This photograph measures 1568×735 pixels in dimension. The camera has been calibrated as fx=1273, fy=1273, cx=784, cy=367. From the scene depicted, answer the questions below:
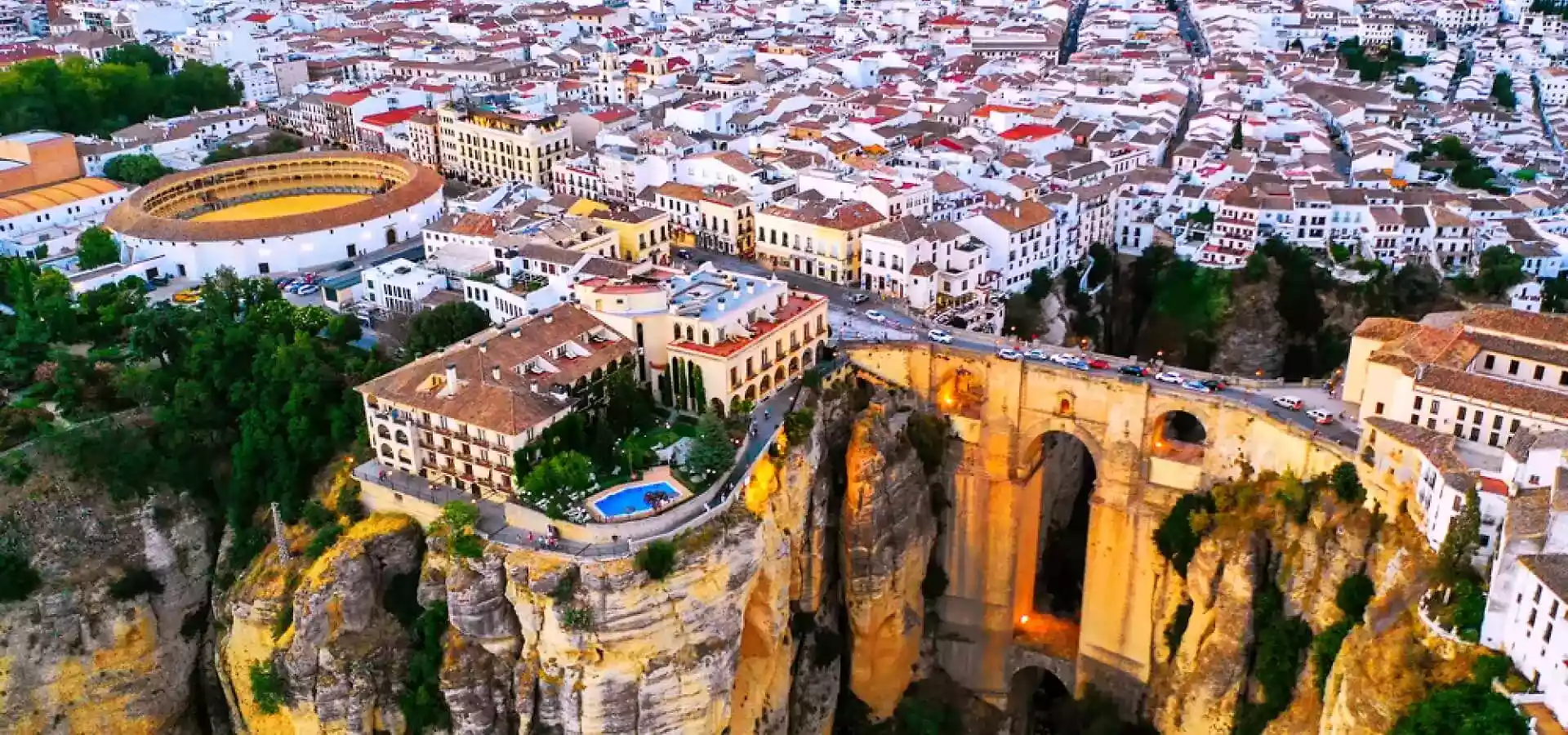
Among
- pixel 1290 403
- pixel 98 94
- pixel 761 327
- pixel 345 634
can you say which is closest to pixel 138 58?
pixel 98 94

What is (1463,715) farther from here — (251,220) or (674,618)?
(251,220)

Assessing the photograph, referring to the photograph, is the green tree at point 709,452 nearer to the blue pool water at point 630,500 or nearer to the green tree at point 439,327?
the blue pool water at point 630,500

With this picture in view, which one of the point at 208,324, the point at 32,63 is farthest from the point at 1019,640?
the point at 32,63

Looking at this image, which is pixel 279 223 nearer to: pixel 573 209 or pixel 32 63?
pixel 573 209

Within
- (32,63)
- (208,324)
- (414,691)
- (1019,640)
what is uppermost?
(32,63)

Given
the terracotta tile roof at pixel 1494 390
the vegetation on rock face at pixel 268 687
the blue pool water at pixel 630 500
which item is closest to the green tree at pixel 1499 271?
the terracotta tile roof at pixel 1494 390

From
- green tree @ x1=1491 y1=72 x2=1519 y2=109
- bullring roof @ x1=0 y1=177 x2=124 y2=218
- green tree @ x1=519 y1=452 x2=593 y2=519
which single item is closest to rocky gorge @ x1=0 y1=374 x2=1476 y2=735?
green tree @ x1=519 y1=452 x2=593 y2=519


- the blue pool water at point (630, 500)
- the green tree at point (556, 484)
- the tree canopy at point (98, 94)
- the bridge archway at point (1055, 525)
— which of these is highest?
the tree canopy at point (98, 94)
